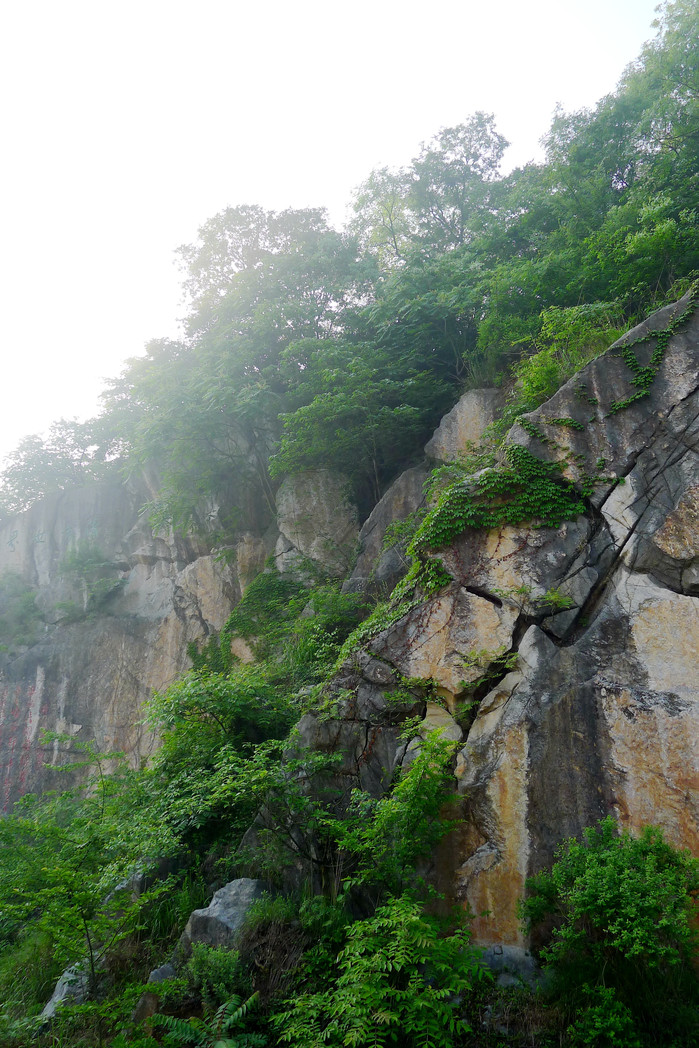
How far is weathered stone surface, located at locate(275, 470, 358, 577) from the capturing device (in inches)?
498

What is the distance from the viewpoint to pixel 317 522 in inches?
513

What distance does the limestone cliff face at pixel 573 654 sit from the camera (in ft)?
19.0

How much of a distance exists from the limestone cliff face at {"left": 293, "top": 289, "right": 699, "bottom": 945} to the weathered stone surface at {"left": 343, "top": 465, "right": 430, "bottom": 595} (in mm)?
2472

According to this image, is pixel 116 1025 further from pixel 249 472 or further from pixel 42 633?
pixel 42 633

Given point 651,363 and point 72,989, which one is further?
point 651,363

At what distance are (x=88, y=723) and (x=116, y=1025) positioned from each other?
11.3m

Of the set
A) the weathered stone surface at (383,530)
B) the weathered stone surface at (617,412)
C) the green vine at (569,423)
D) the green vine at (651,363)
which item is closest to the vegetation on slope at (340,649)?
the weathered stone surface at (617,412)

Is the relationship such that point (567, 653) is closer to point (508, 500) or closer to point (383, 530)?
point (508, 500)

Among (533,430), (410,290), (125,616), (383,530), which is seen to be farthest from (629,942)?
(125,616)

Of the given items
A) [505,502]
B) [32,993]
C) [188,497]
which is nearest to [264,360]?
[188,497]

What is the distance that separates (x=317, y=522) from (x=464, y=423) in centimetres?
390

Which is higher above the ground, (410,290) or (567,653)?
(410,290)

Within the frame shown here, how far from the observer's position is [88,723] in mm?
15102

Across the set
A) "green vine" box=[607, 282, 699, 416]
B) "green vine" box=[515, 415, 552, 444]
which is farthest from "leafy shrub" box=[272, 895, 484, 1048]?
"green vine" box=[607, 282, 699, 416]
